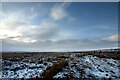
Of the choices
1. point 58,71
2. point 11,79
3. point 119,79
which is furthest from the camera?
point 58,71

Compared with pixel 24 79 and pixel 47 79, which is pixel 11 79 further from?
pixel 47 79

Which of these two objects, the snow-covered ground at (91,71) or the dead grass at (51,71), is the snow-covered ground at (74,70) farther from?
the dead grass at (51,71)

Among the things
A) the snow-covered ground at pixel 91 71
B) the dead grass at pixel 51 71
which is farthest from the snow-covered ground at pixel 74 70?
the dead grass at pixel 51 71

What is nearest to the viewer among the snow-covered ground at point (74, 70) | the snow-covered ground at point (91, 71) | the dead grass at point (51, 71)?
the dead grass at point (51, 71)

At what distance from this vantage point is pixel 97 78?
7250 millimetres

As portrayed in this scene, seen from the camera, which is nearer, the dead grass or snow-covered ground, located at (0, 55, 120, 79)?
the dead grass

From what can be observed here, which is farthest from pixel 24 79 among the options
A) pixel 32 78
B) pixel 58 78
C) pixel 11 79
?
pixel 58 78

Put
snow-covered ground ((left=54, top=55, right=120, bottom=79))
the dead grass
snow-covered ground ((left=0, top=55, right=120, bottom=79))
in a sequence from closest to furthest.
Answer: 1. the dead grass
2. snow-covered ground ((left=54, top=55, right=120, bottom=79))
3. snow-covered ground ((left=0, top=55, right=120, bottom=79))

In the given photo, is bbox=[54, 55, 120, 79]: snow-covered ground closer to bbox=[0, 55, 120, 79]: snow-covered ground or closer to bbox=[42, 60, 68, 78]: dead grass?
bbox=[0, 55, 120, 79]: snow-covered ground

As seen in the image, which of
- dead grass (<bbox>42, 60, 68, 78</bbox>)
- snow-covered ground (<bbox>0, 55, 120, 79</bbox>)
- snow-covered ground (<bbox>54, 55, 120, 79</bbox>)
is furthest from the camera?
snow-covered ground (<bbox>0, 55, 120, 79</bbox>)

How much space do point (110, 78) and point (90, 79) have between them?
7.14 ft

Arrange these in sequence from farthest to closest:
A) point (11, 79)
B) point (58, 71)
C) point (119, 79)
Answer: point (58, 71)
point (11, 79)
point (119, 79)

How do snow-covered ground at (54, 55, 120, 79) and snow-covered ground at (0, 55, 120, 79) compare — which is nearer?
snow-covered ground at (54, 55, 120, 79)

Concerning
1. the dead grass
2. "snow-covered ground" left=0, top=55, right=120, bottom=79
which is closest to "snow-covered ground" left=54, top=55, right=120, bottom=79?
"snow-covered ground" left=0, top=55, right=120, bottom=79
